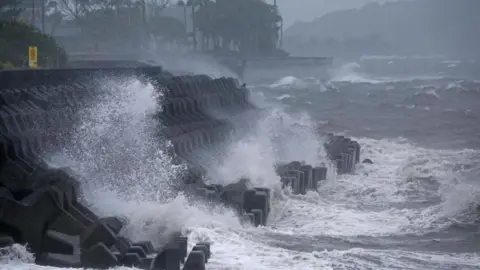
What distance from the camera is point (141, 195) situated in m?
14.4

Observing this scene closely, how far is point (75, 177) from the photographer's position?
1312 cm

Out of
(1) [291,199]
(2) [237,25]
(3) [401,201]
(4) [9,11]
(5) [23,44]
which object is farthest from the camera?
(2) [237,25]

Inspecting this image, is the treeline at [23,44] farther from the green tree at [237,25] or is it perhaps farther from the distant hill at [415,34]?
the distant hill at [415,34]

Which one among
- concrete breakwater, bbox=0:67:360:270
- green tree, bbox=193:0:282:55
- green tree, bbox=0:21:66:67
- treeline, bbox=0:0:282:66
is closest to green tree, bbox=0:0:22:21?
treeline, bbox=0:0:282:66

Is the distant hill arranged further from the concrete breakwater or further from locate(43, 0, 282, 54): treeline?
the concrete breakwater

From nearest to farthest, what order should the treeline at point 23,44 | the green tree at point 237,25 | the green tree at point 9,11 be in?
1. the treeline at point 23,44
2. the green tree at point 9,11
3. the green tree at point 237,25

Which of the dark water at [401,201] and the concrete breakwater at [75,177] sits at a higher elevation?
the concrete breakwater at [75,177]

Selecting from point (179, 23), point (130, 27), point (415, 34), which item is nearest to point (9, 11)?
point (130, 27)

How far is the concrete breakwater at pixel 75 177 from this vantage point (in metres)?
11.0

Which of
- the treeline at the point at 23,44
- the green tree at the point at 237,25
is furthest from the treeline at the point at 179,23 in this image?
the treeline at the point at 23,44

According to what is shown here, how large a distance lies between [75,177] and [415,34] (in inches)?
5672

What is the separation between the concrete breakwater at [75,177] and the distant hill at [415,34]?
99359 mm

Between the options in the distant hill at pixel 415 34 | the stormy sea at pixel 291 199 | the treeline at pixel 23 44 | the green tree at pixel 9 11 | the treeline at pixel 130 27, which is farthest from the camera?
the distant hill at pixel 415 34

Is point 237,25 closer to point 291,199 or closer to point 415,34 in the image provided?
point 291,199
